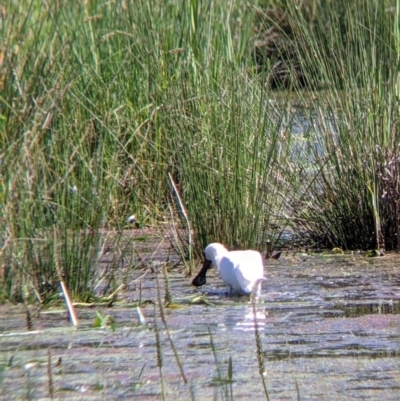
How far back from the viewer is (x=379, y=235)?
618cm

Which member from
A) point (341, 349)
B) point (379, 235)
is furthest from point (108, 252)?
point (341, 349)

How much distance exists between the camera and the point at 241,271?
5062mm

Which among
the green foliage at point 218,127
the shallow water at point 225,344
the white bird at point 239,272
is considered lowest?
the shallow water at point 225,344

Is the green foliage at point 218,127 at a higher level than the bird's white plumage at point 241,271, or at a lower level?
higher

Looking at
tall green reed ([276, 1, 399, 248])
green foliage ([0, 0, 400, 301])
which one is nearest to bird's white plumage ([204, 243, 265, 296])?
green foliage ([0, 0, 400, 301])

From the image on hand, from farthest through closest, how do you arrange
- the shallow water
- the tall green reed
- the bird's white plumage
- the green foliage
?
the tall green reed < the green foliage < the bird's white plumage < the shallow water

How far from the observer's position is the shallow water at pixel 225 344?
12.2 ft

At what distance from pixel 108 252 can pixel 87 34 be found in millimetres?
1821

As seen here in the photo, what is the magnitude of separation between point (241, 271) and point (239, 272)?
2cm

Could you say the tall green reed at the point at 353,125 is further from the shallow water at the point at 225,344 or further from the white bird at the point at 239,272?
the white bird at the point at 239,272

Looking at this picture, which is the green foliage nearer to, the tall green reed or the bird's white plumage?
the tall green reed

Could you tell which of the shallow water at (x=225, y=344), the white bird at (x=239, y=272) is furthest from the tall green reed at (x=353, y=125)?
the white bird at (x=239, y=272)

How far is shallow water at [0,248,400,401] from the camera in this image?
3730 millimetres

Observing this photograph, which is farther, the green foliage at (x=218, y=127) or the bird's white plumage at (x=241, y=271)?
the green foliage at (x=218, y=127)
